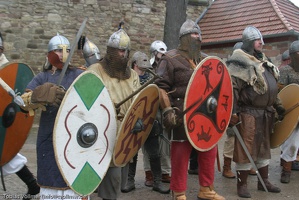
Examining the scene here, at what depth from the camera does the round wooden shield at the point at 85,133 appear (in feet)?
8.77

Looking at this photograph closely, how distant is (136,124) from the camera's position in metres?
3.28

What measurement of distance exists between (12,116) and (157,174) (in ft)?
5.56

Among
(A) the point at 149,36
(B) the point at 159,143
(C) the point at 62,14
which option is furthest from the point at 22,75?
(A) the point at 149,36

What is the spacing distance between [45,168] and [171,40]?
5697 millimetres

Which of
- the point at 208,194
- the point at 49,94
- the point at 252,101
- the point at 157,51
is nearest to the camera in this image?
the point at 49,94

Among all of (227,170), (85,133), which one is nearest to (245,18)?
(227,170)

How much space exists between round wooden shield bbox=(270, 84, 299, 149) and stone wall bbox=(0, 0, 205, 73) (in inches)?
236

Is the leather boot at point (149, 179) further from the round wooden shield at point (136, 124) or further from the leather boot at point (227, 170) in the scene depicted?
the round wooden shield at point (136, 124)

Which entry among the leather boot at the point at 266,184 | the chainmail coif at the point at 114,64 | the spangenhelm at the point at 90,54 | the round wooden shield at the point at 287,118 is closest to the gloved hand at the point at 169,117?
the chainmail coif at the point at 114,64

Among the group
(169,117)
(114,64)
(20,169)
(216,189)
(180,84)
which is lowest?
(216,189)

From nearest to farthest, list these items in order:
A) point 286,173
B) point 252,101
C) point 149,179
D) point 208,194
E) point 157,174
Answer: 1. point 208,194
2. point 252,101
3. point 157,174
4. point 149,179
5. point 286,173

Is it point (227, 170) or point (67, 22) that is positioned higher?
point (67, 22)

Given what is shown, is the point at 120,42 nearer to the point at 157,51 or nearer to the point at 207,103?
the point at 207,103

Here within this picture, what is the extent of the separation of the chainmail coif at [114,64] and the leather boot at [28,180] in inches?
51.0
